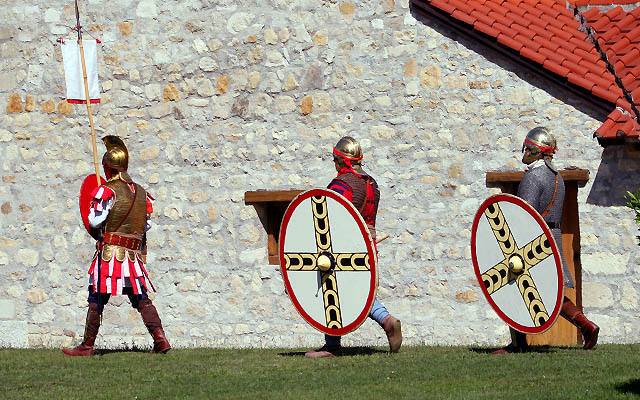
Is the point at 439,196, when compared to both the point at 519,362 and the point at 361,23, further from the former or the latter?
the point at 519,362

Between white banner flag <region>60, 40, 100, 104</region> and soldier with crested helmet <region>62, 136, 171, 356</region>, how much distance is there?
118cm

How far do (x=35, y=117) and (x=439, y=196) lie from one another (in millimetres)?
4096

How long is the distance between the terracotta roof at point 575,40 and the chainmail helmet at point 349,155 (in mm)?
2556

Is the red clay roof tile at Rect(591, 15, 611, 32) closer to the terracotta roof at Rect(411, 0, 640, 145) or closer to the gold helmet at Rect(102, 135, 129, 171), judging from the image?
the terracotta roof at Rect(411, 0, 640, 145)

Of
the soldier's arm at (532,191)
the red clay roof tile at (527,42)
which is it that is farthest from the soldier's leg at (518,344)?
the red clay roof tile at (527,42)

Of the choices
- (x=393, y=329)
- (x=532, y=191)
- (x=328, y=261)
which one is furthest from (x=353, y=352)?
(x=532, y=191)

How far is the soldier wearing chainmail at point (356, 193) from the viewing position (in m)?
8.94

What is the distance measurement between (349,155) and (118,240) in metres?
1.97

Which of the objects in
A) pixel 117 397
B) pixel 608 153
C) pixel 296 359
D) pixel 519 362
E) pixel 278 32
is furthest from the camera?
pixel 278 32

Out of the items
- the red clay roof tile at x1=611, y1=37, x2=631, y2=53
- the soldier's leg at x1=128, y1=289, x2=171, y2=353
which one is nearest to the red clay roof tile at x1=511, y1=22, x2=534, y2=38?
the red clay roof tile at x1=611, y1=37, x2=631, y2=53

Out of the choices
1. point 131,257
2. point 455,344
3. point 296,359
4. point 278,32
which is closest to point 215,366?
point 296,359

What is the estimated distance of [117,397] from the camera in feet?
24.9

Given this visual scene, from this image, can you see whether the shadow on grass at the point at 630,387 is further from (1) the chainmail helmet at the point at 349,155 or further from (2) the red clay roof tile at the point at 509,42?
(2) the red clay roof tile at the point at 509,42

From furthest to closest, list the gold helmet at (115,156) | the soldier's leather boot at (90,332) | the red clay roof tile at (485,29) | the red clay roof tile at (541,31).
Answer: the red clay roof tile at (541,31) → the red clay roof tile at (485,29) → the soldier's leather boot at (90,332) → the gold helmet at (115,156)
